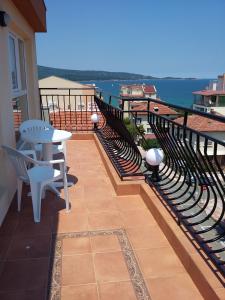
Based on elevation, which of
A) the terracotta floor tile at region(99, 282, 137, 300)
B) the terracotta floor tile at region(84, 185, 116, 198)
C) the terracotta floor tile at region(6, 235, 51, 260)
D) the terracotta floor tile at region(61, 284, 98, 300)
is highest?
the terracotta floor tile at region(84, 185, 116, 198)

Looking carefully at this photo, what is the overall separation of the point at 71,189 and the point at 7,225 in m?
1.14

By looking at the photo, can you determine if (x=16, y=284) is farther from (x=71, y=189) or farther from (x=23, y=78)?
(x=23, y=78)

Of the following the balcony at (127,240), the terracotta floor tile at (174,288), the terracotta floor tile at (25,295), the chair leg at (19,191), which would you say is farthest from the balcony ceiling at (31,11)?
the terracotta floor tile at (174,288)

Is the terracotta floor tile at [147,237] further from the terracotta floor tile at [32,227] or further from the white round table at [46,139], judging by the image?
the white round table at [46,139]

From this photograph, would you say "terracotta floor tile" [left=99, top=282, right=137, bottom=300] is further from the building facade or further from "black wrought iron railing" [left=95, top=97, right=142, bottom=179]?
"black wrought iron railing" [left=95, top=97, right=142, bottom=179]

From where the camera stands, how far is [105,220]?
2961mm

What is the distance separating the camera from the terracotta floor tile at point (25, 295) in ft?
6.15

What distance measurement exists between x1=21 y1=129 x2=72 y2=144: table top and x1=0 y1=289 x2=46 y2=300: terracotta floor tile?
179 cm

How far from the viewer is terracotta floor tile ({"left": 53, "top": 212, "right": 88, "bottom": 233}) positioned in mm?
2779

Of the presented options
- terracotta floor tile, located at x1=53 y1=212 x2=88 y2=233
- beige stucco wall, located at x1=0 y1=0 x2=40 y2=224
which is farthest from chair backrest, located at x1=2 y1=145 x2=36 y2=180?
terracotta floor tile, located at x1=53 y1=212 x2=88 y2=233

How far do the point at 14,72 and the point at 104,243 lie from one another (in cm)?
319

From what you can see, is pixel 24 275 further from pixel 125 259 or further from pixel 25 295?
pixel 125 259

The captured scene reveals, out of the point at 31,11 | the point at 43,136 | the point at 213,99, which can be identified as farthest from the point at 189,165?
the point at 213,99

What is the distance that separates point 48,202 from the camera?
339cm
